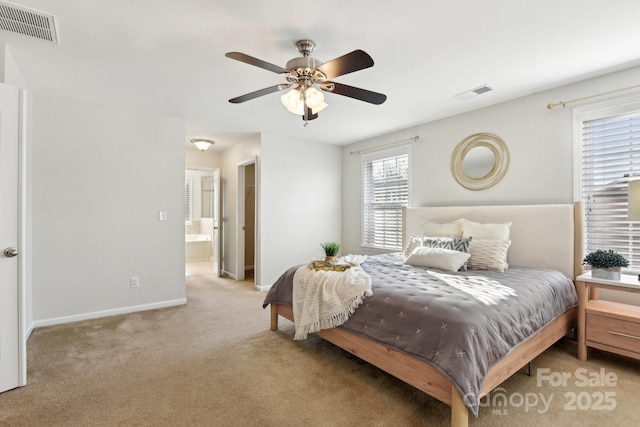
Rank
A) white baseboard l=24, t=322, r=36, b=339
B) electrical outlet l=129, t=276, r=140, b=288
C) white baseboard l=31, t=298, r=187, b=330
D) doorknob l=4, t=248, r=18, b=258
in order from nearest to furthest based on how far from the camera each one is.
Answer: doorknob l=4, t=248, r=18, b=258
white baseboard l=24, t=322, r=36, b=339
white baseboard l=31, t=298, r=187, b=330
electrical outlet l=129, t=276, r=140, b=288

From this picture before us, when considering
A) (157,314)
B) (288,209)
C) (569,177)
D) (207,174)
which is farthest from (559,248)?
(207,174)

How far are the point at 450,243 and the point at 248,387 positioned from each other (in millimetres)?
2335

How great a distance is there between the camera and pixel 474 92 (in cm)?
337

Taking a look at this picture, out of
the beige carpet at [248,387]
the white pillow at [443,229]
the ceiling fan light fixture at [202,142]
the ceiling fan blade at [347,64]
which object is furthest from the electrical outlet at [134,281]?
the white pillow at [443,229]

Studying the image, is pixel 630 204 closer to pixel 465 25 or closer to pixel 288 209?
pixel 465 25

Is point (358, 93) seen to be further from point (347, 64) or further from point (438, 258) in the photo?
point (438, 258)

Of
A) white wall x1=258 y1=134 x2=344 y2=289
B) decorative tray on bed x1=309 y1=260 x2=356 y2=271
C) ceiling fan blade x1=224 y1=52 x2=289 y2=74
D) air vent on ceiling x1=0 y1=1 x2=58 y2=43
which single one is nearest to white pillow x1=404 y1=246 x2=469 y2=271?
decorative tray on bed x1=309 y1=260 x2=356 y2=271

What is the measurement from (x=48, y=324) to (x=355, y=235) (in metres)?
4.29

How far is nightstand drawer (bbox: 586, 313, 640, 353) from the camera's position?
2.33 metres

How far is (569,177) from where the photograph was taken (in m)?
3.14

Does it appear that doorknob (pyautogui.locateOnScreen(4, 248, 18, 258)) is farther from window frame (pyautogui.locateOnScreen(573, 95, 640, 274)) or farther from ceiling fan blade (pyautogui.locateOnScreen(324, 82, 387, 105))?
window frame (pyautogui.locateOnScreen(573, 95, 640, 274))

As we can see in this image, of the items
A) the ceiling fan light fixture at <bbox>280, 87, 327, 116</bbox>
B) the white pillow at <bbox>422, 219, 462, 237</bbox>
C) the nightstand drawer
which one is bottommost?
the nightstand drawer

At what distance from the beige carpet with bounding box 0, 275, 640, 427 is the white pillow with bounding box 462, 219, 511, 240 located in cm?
111

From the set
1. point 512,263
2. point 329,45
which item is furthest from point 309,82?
point 512,263
